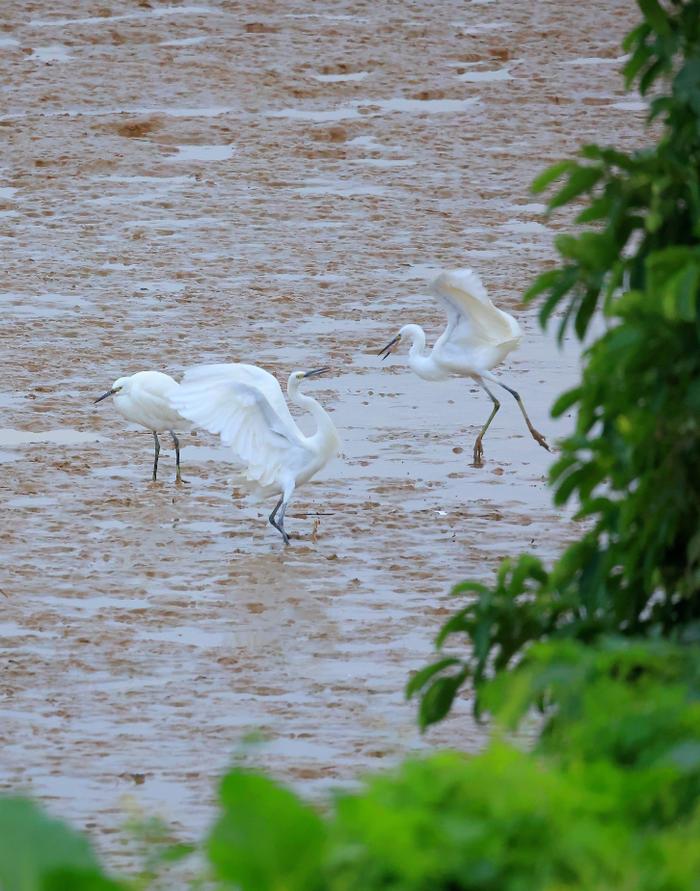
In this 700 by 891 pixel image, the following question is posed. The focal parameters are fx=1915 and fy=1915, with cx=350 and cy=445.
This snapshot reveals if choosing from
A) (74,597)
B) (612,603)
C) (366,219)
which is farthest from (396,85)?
(612,603)

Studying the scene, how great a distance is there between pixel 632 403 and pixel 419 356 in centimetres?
809

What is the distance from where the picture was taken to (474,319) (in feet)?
36.3

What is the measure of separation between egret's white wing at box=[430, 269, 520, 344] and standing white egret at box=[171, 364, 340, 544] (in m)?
1.65

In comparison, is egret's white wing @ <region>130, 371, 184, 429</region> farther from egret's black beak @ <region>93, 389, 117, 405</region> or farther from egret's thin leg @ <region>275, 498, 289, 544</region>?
egret's thin leg @ <region>275, 498, 289, 544</region>

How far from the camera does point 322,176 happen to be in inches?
633

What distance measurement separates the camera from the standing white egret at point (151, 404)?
33.0 ft

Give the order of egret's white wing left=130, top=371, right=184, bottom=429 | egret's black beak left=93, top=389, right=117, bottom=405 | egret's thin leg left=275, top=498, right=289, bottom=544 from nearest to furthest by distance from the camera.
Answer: egret's thin leg left=275, top=498, right=289, bottom=544
egret's white wing left=130, top=371, right=184, bottom=429
egret's black beak left=93, top=389, right=117, bottom=405

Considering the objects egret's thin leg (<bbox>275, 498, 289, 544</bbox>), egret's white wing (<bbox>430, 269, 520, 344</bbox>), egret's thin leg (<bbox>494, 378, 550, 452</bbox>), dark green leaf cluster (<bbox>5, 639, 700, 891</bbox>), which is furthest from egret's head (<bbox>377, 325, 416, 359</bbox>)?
dark green leaf cluster (<bbox>5, 639, 700, 891</bbox>)

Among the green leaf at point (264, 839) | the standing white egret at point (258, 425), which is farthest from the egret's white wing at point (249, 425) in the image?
the green leaf at point (264, 839)

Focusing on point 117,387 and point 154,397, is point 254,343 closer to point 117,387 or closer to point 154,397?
point 117,387

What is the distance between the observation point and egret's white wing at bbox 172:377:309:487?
9406 millimetres

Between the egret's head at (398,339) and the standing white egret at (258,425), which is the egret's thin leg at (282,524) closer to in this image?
the standing white egret at (258,425)

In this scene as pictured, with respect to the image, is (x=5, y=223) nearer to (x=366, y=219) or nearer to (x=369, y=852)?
(x=366, y=219)

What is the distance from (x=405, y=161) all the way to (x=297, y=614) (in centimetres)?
902
